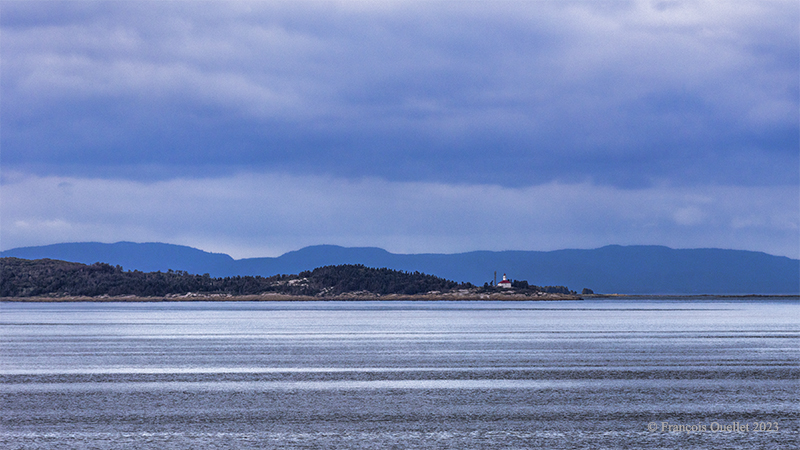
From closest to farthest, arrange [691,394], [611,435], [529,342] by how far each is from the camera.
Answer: [611,435], [691,394], [529,342]

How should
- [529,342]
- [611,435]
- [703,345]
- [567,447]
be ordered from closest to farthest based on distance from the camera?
[567,447]
[611,435]
[703,345]
[529,342]

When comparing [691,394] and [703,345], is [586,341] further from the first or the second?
[691,394]

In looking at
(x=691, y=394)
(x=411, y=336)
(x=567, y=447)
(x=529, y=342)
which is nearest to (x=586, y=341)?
(x=529, y=342)

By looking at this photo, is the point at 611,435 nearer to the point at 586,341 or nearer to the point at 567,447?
the point at 567,447

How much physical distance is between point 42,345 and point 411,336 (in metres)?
25.6

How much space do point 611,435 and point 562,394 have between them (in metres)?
7.27

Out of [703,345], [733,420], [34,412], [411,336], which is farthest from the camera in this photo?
[411,336]

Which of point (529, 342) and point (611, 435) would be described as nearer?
point (611, 435)

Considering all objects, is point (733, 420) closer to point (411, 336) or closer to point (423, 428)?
point (423, 428)

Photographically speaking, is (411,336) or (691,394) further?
(411,336)

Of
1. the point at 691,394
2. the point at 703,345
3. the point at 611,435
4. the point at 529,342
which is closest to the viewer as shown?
the point at 611,435

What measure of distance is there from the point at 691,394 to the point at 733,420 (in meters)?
5.16

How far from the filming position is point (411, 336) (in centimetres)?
6291

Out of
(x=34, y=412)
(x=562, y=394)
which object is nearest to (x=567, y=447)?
(x=562, y=394)
